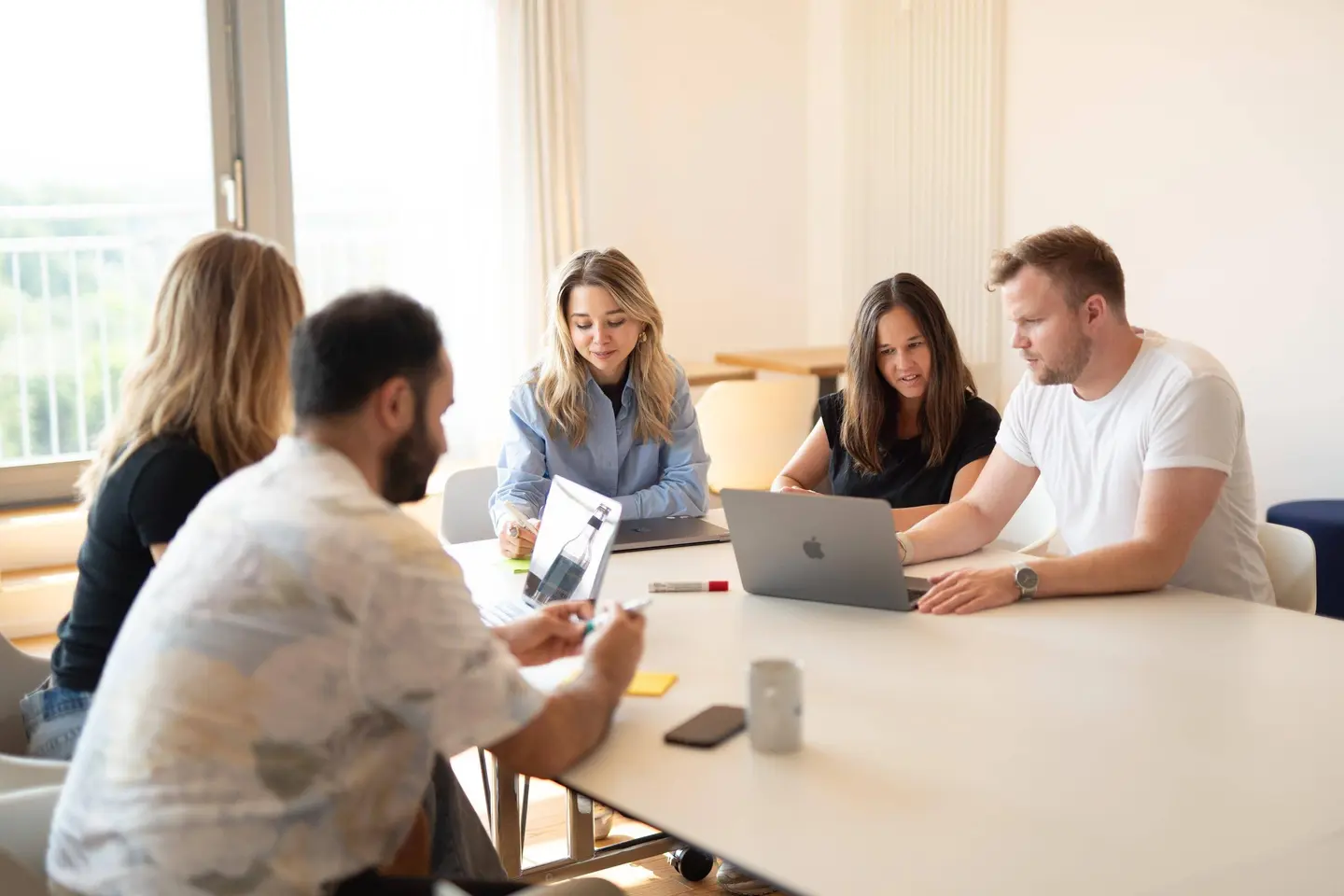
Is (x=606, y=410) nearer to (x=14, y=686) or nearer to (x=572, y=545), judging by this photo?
Answer: (x=572, y=545)

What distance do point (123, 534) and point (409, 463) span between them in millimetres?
688

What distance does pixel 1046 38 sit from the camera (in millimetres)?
5195

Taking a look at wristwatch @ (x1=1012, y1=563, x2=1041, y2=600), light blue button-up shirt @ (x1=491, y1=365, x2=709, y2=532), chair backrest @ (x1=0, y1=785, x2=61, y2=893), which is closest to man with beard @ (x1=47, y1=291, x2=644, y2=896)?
chair backrest @ (x1=0, y1=785, x2=61, y2=893)

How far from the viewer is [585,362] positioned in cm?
321

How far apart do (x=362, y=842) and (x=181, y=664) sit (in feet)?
0.93

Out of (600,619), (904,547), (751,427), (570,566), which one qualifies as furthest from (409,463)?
(751,427)

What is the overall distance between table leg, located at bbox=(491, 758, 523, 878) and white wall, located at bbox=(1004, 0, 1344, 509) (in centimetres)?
327

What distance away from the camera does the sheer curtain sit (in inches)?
205

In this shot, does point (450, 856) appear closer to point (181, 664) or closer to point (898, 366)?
point (181, 664)

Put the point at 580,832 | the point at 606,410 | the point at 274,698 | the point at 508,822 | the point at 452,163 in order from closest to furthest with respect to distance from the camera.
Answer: the point at 274,698 → the point at 508,822 → the point at 580,832 → the point at 606,410 → the point at 452,163

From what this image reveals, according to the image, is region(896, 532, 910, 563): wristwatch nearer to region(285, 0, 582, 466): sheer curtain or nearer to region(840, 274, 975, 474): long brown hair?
region(840, 274, 975, 474): long brown hair

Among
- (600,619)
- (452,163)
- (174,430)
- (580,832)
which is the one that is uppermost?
(452,163)

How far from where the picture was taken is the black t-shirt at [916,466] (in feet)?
10.3

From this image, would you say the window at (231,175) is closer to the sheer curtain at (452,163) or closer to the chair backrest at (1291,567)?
the sheer curtain at (452,163)
